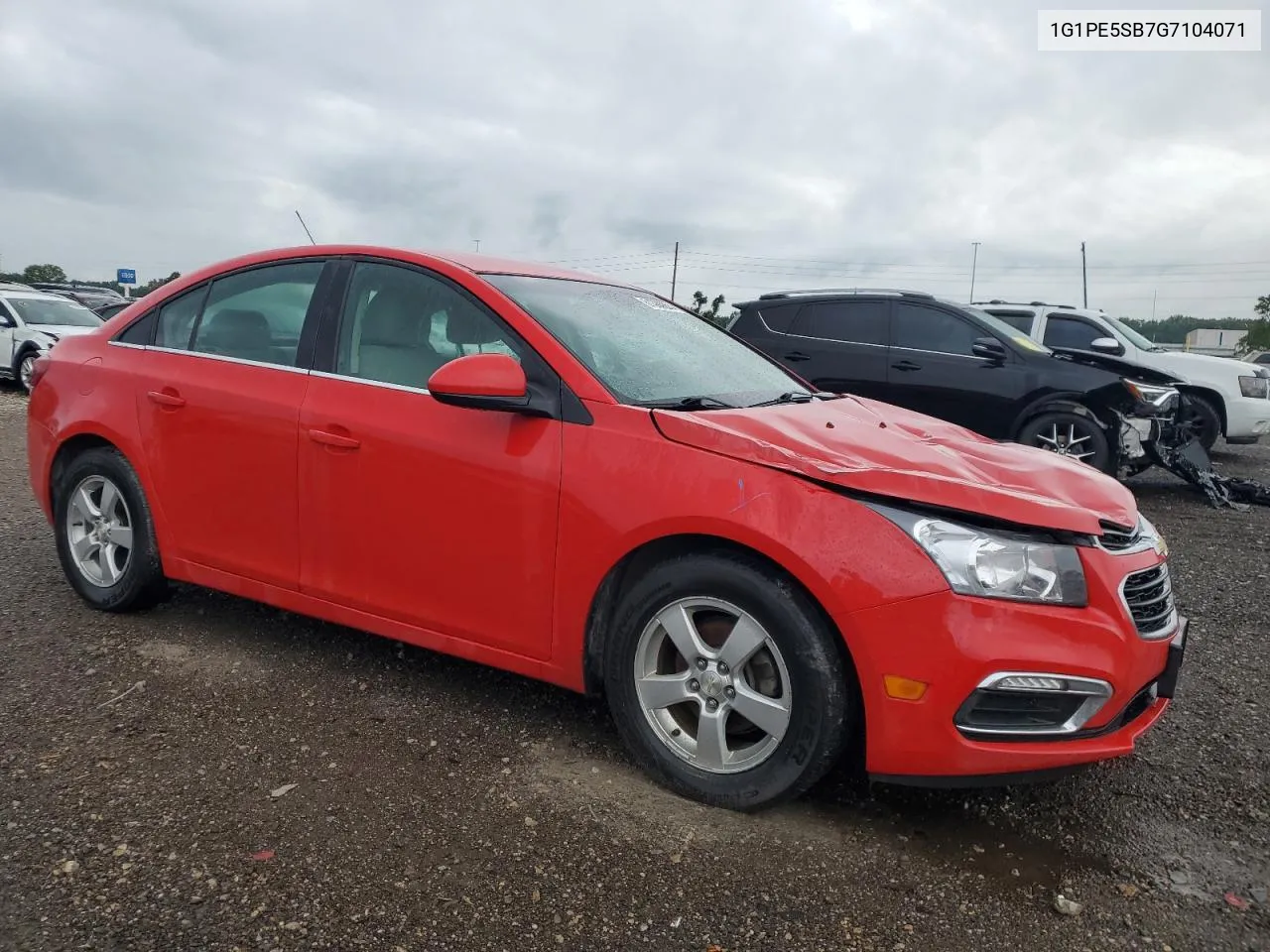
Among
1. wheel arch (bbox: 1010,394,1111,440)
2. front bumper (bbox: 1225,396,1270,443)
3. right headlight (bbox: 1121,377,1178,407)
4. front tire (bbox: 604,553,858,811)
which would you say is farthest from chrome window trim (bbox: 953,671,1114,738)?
front bumper (bbox: 1225,396,1270,443)

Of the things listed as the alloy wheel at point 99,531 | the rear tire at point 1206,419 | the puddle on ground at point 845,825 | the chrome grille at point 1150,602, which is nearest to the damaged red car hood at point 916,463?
the chrome grille at point 1150,602

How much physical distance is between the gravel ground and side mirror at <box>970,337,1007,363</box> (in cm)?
477

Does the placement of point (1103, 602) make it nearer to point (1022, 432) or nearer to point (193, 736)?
point (193, 736)

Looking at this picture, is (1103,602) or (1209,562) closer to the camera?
(1103,602)

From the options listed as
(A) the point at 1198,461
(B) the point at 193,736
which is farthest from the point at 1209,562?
(B) the point at 193,736

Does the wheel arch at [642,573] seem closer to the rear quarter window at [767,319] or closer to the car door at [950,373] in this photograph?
the car door at [950,373]

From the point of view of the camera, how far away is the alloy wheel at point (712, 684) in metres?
2.67

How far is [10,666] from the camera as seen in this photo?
371cm

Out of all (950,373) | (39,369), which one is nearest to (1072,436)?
(950,373)

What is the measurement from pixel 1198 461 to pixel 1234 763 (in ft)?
19.9

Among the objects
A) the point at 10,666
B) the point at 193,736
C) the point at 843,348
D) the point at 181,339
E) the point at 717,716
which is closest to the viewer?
→ the point at 717,716

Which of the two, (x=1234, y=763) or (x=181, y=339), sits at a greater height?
(x=181, y=339)

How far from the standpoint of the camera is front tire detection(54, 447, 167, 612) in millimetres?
4062

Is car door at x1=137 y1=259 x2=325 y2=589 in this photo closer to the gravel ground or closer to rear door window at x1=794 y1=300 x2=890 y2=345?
the gravel ground
